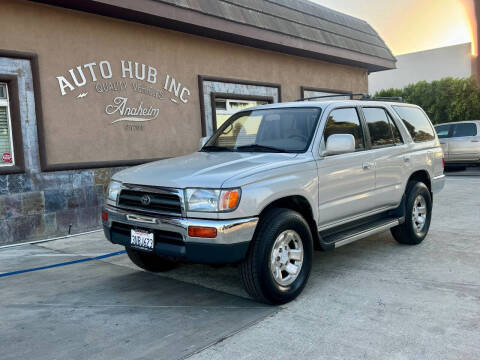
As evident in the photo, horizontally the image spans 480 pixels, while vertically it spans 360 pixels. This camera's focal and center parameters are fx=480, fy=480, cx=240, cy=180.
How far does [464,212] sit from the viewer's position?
336 inches

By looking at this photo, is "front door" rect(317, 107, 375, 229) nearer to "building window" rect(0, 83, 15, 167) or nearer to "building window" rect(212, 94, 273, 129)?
"building window" rect(0, 83, 15, 167)

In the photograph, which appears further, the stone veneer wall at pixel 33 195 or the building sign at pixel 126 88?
the building sign at pixel 126 88

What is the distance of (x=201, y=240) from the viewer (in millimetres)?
3926

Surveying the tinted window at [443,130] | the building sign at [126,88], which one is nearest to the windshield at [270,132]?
the building sign at [126,88]

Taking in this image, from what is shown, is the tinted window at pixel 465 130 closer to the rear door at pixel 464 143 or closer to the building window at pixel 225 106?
the rear door at pixel 464 143

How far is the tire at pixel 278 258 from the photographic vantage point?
13.3 ft

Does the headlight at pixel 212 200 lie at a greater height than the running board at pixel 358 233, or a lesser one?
greater

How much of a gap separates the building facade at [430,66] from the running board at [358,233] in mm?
38230

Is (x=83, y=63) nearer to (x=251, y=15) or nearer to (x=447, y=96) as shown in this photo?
(x=251, y=15)

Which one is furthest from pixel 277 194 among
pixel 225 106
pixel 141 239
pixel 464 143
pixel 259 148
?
pixel 464 143

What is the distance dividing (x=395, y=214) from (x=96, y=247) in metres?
4.16

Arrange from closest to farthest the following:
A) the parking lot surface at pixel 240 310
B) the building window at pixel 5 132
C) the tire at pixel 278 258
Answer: the parking lot surface at pixel 240 310, the tire at pixel 278 258, the building window at pixel 5 132

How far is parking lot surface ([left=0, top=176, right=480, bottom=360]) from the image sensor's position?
3.40 metres

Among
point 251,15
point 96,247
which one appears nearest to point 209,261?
point 96,247
